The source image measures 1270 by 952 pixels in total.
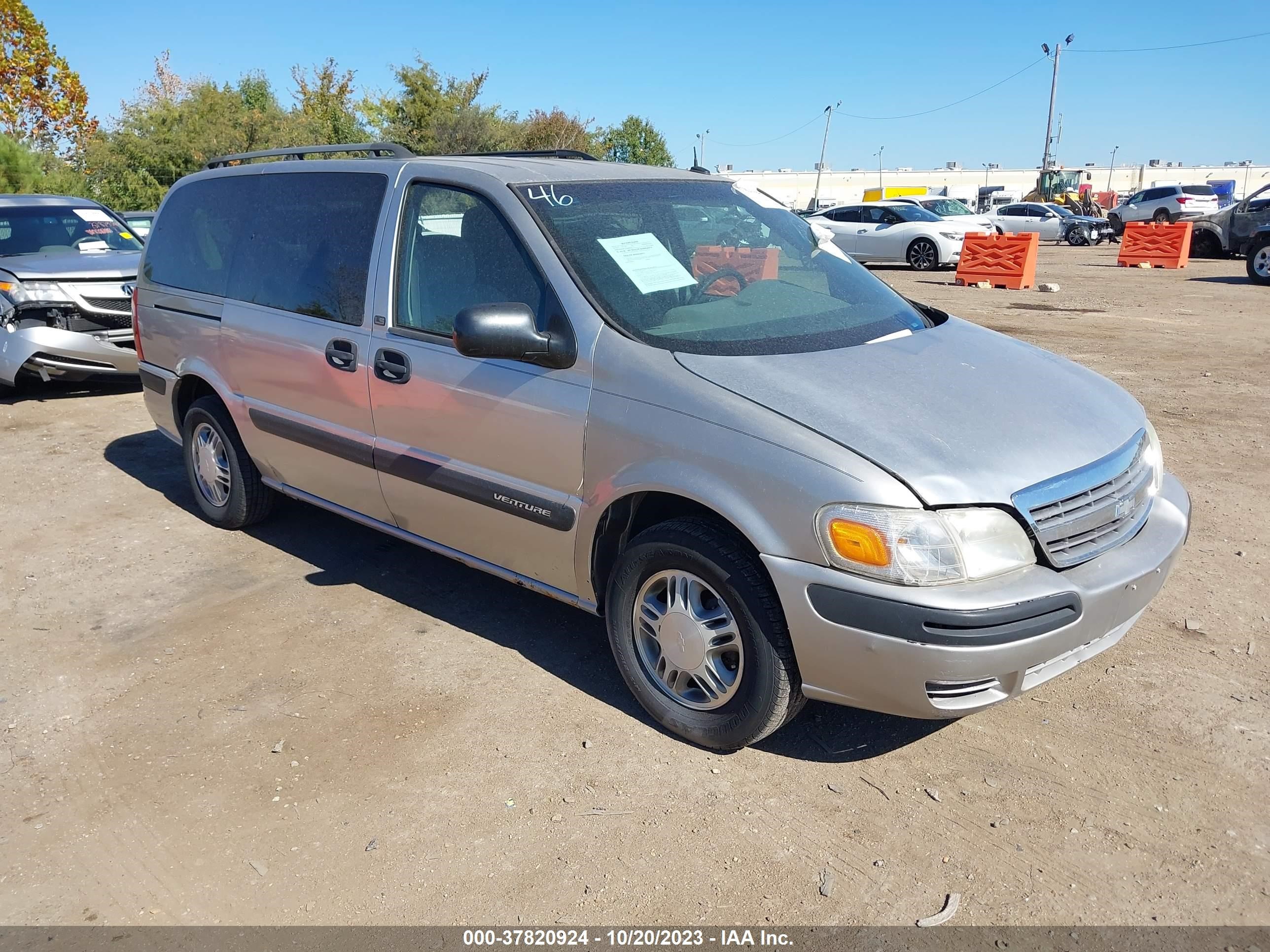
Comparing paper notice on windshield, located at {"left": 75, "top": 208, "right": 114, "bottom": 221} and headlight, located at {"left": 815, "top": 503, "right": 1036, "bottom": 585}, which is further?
paper notice on windshield, located at {"left": 75, "top": 208, "right": 114, "bottom": 221}

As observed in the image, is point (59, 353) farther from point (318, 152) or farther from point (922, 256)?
point (922, 256)

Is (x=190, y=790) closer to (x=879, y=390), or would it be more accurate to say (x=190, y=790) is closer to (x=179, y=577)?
(x=179, y=577)

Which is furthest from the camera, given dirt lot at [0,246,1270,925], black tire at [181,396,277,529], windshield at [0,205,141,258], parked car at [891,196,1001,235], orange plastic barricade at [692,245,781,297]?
parked car at [891,196,1001,235]

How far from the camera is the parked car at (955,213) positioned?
22.5 metres

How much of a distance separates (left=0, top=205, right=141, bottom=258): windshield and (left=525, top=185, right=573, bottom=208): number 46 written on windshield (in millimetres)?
7390

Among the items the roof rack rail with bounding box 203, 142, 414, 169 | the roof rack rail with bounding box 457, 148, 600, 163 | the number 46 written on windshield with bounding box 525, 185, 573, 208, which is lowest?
the number 46 written on windshield with bounding box 525, 185, 573, 208

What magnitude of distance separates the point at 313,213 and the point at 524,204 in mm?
1342

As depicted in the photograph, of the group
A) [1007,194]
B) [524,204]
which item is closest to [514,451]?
[524,204]

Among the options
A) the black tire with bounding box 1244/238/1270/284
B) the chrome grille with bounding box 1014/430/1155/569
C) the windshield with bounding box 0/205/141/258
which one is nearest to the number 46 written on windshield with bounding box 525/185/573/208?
the chrome grille with bounding box 1014/430/1155/569

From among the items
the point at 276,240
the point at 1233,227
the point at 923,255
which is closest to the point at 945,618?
the point at 276,240

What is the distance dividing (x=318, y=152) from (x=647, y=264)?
2204mm

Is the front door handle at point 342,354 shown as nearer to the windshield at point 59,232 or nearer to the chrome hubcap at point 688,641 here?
the chrome hubcap at point 688,641

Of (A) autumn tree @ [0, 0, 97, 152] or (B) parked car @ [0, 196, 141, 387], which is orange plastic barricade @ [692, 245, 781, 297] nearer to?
(B) parked car @ [0, 196, 141, 387]

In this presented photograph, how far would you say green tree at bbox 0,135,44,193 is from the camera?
26125mm
